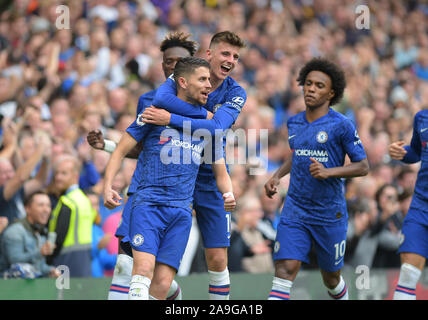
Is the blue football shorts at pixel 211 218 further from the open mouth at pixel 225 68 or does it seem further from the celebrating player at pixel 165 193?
the open mouth at pixel 225 68

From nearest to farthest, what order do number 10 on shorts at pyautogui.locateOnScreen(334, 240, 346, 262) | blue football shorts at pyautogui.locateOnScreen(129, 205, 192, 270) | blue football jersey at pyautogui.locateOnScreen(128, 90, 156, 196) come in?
1. blue football shorts at pyautogui.locateOnScreen(129, 205, 192, 270)
2. blue football jersey at pyautogui.locateOnScreen(128, 90, 156, 196)
3. number 10 on shorts at pyautogui.locateOnScreen(334, 240, 346, 262)

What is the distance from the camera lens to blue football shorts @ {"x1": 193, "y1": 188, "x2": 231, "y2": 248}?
6.60 m

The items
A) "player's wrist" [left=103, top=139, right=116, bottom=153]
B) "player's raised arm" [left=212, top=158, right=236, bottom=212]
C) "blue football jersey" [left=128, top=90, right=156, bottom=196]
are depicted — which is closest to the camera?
"player's raised arm" [left=212, top=158, right=236, bottom=212]

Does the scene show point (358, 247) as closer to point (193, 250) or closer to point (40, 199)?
point (193, 250)

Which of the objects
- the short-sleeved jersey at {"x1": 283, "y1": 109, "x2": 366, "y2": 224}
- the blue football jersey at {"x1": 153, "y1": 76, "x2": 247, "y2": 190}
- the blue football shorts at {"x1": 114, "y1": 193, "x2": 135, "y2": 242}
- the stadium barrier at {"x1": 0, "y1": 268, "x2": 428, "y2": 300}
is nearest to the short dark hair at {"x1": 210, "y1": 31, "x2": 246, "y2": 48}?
the blue football jersey at {"x1": 153, "y1": 76, "x2": 247, "y2": 190}

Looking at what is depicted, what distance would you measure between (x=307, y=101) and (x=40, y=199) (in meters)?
3.15

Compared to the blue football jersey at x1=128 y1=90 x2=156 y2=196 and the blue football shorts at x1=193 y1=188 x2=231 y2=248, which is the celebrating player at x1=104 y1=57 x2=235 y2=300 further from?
the blue football shorts at x1=193 y1=188 x2=231 y2=248

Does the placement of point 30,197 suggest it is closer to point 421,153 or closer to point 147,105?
point 147,105

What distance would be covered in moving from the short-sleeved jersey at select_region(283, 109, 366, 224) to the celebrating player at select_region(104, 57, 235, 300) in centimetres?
100

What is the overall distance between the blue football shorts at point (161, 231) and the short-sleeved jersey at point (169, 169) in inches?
2.4

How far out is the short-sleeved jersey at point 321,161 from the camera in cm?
661

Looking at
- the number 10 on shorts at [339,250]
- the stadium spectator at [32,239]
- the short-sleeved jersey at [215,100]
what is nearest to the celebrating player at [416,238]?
the number 10 on shorts at [339,250]

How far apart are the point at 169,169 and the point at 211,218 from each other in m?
1.07
